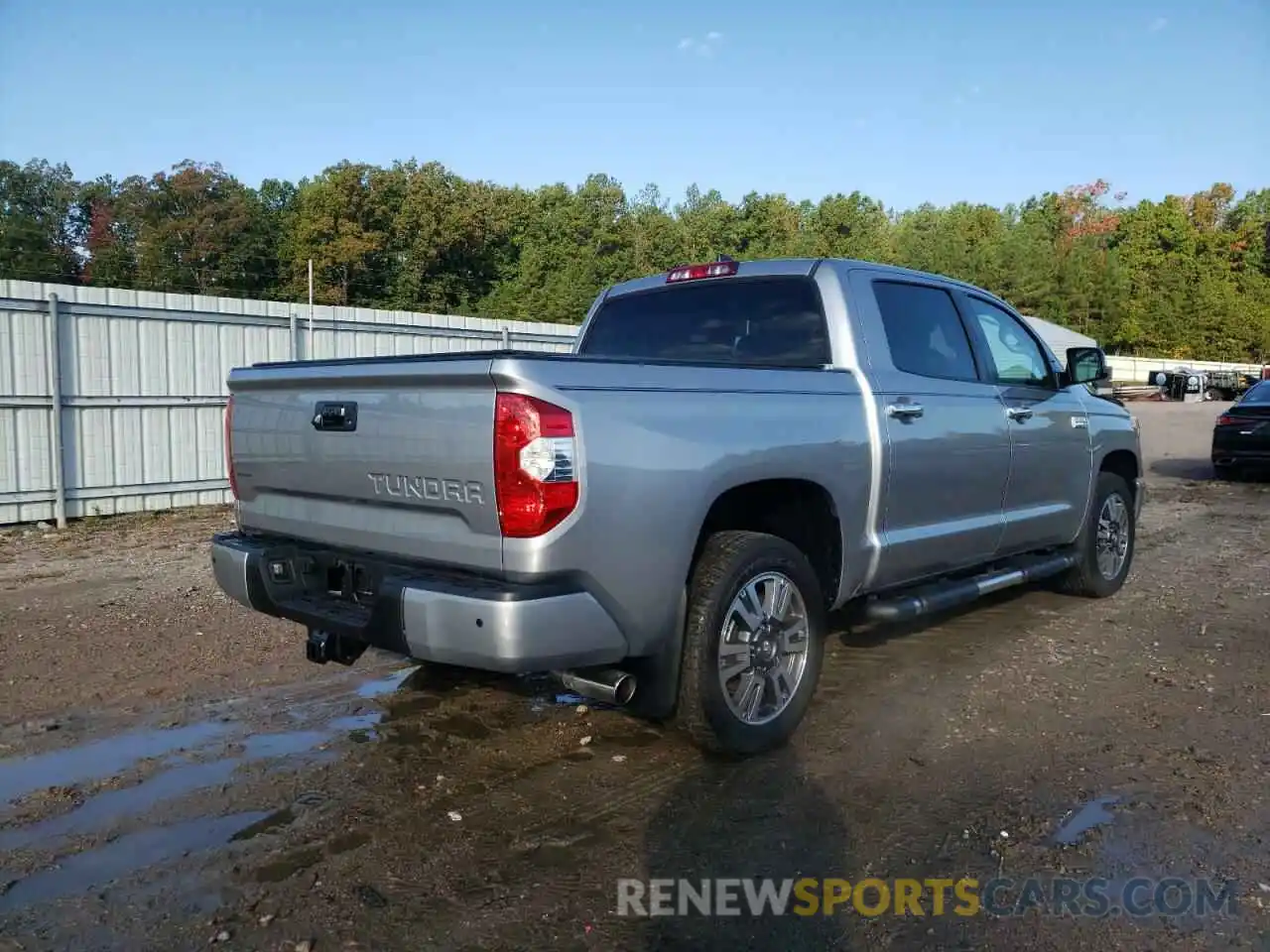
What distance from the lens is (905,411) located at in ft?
15.3

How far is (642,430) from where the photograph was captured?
343 cm

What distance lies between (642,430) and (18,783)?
2.67 meters

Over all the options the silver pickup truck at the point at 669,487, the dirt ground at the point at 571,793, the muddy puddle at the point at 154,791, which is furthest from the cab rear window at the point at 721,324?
the muddy puddle at the point at 154,791

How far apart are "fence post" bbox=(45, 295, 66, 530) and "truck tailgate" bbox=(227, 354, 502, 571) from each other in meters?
6.63

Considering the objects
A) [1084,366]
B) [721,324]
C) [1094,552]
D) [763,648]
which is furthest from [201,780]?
[1094,552]

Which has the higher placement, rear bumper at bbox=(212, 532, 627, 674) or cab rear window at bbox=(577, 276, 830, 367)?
cab rear window at bbox=(577, 276, 830, 367)

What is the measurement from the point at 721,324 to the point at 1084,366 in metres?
2.48

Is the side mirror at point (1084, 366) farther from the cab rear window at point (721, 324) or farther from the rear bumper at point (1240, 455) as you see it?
the rear bumper at point (1240, 455)

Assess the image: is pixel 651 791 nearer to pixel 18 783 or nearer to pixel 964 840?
pixel 964 840

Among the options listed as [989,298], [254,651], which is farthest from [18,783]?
[989,298]

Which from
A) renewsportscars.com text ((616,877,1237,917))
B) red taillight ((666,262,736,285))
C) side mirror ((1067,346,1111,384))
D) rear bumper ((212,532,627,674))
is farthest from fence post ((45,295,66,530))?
side mirror ((1067,346,1111,384))

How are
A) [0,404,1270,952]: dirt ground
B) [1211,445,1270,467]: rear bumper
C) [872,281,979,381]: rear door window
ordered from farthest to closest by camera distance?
1. [1211,445,1270,467]: rear bumper
2. [872,281,979,381]: rear door window
3. [0,404,1270,952]: dirt ground

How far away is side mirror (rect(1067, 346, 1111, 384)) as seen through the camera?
19.8 feet

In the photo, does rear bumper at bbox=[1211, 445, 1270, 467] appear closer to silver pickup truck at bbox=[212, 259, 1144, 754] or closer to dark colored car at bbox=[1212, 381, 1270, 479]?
dark colored car at bbox=[1212, 381, 1270, 479]
